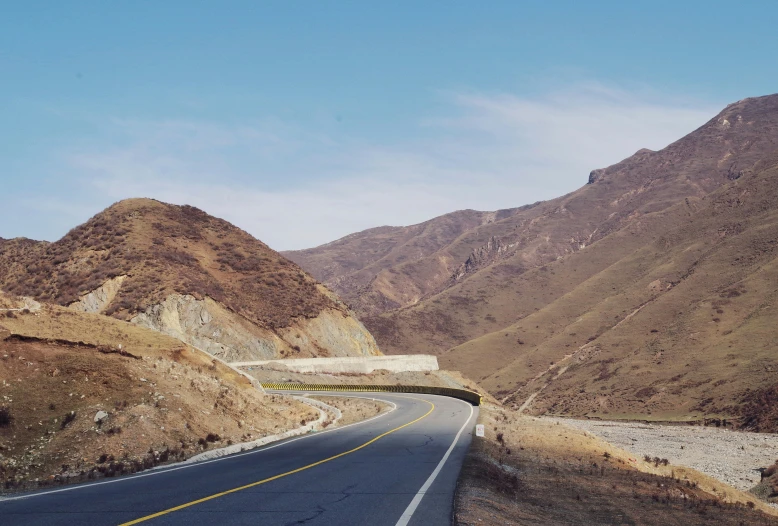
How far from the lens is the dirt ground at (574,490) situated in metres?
13.6

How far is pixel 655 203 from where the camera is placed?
632 feet

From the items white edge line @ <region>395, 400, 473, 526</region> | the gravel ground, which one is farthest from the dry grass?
white edge line @ <region>395, 400, 473, 526</region>

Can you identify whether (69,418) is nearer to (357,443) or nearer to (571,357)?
(357,443)

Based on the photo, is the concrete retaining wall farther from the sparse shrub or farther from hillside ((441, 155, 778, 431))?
the sparse shrub

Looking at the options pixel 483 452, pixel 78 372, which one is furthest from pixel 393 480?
pixel 78 372

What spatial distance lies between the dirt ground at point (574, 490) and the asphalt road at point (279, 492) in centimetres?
70

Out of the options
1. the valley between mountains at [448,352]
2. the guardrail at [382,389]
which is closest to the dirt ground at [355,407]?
the valley between mountains at [448,352]

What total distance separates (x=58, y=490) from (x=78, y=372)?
946 centimetres

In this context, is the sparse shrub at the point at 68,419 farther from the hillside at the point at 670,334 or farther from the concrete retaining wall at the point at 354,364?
the hillside at the point at 670,334

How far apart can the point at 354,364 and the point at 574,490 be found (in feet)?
178

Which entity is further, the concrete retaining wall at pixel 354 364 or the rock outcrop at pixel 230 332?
the concrete retaining wall at pixel 354 364

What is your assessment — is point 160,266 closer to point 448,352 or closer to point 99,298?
point 99,298

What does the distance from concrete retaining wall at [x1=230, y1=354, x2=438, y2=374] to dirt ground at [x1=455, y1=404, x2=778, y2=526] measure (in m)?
34.6

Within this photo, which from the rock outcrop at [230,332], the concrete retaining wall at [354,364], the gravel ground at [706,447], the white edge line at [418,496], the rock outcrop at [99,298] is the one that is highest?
the rock outcrop at [99,298]
